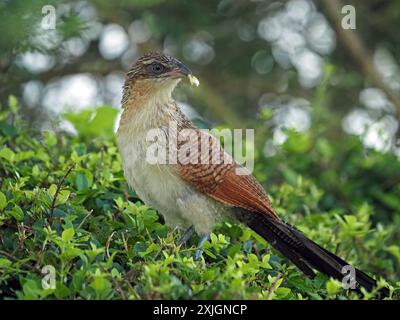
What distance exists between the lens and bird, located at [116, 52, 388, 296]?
13.7 ft

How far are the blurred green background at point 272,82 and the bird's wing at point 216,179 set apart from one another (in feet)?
3.11

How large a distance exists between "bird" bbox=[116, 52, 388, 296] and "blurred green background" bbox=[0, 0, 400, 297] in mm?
918

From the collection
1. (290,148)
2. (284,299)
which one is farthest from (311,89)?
(284,299)

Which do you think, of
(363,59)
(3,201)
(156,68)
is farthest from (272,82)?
(3,201)

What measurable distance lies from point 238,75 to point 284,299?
542 cm

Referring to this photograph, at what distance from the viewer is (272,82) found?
827 centimetres

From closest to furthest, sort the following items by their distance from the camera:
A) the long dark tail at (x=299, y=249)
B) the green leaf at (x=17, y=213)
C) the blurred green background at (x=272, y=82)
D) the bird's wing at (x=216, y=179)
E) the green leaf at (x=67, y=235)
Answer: the green leaf at (x=67, y=235) < the green leaf at (x=17, y=213) < the long dark tail at (x=299, y=249) < the bird's wing at (x=216, y=179) < the blurred green background at (x=272, y=82)

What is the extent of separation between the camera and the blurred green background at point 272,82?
598 centimetres

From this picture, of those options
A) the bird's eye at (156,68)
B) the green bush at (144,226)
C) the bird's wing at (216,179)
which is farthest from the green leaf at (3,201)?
the bird's eye at (156,68)

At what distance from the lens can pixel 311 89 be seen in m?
8.46

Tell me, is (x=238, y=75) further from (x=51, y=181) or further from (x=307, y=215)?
(x=51, y=181)

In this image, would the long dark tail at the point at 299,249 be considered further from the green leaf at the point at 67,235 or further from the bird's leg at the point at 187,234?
the green leaf at the point at 67,235

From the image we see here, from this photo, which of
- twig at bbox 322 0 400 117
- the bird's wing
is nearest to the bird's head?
the bird's wing

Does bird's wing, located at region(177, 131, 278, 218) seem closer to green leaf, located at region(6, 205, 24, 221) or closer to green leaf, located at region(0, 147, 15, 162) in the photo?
green leaf, located at region(0, 147, 15, 162)
